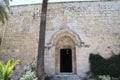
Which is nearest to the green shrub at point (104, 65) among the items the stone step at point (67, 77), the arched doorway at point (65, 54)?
the stone step at point (67, 77)

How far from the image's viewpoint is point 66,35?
52.4 ft

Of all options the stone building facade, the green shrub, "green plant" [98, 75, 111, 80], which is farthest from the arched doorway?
"green plant" [98, 75, 111, 80]

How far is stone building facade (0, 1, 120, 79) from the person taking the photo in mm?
15359

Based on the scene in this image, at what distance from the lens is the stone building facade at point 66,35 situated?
1536 centimetres

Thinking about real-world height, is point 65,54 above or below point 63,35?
below

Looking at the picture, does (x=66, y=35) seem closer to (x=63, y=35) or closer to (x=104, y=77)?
(x=63, y=35)

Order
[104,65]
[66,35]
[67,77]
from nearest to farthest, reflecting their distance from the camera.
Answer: [104,65]
[67,77]
[66,35]

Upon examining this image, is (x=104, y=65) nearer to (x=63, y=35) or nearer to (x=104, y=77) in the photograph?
(x=104, y=77)

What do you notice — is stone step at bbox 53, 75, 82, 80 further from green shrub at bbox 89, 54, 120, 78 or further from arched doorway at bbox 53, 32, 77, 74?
green shrub at bbox 89, 54, 120, 78

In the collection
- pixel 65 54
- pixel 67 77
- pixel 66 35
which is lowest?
pixel 67 77

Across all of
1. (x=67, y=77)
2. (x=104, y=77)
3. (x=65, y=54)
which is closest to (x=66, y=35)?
(x=65, y=54)

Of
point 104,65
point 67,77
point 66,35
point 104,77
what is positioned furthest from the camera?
point 66,35

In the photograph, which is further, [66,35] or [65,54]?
[65,54]

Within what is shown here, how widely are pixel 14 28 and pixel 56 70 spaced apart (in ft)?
15.3
